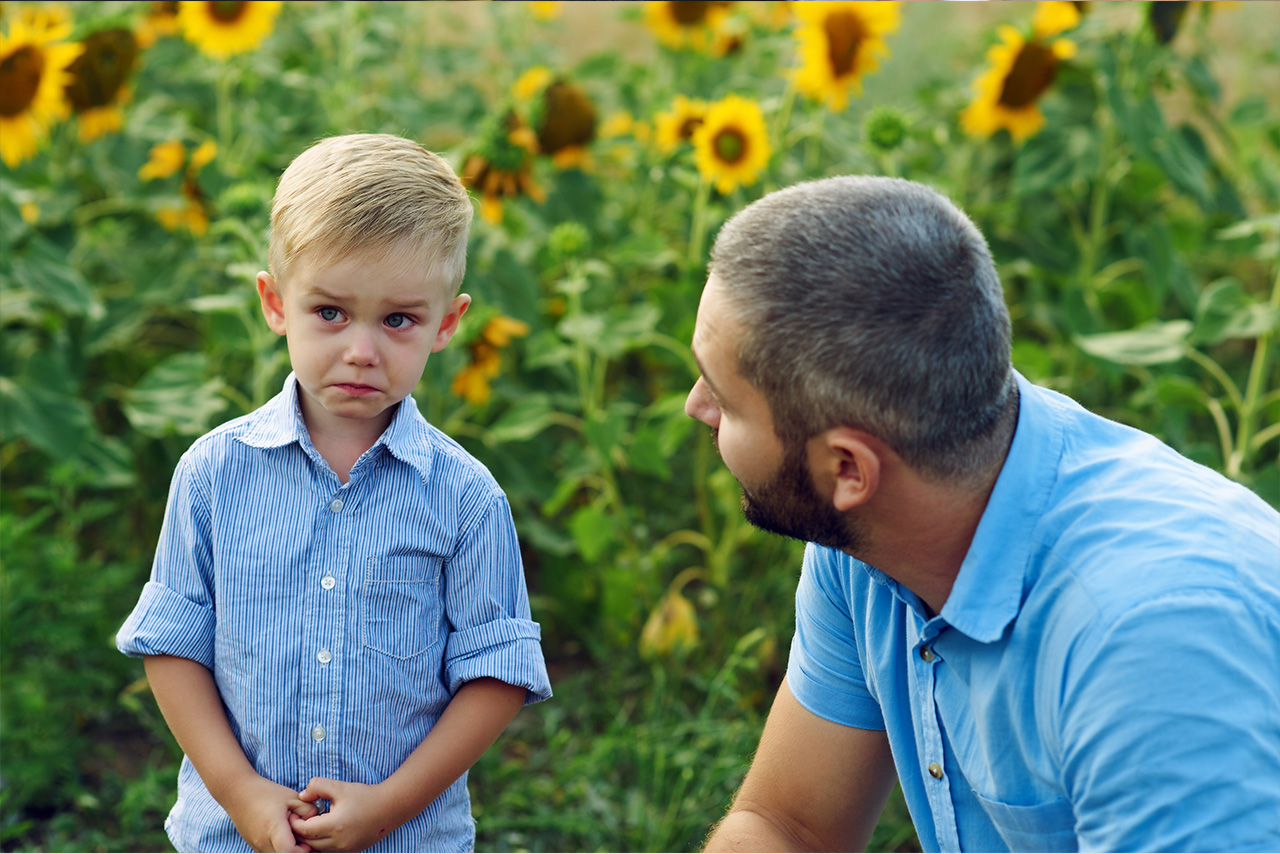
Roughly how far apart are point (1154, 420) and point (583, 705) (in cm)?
162

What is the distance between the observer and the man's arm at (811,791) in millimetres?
1653

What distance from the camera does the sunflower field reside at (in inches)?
98.0

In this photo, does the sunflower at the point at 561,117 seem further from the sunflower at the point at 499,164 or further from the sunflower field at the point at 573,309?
the sunflower at the point at 499,164

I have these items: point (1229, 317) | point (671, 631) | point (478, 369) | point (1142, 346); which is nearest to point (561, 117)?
point (478, 369)

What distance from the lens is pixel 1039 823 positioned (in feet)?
4.36

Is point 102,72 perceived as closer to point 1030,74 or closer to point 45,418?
point 45,418

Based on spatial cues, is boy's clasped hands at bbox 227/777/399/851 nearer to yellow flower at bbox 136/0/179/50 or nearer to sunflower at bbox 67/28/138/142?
sunflower at bbox 67/28/138/142

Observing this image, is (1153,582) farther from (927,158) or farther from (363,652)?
(927,158)

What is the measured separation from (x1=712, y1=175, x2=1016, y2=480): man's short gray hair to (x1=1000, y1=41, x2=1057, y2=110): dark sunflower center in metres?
2.17

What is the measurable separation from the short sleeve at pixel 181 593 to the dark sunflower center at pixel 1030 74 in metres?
2.59

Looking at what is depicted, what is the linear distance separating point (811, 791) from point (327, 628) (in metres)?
0.69

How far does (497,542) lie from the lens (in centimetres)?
148

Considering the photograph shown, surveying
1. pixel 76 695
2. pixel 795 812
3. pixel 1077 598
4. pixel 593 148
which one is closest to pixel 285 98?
pixel 593 148

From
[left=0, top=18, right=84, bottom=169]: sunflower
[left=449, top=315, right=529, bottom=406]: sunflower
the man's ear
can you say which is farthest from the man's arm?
[left=0, top=18, right=84, bottom=169]: sunflower
